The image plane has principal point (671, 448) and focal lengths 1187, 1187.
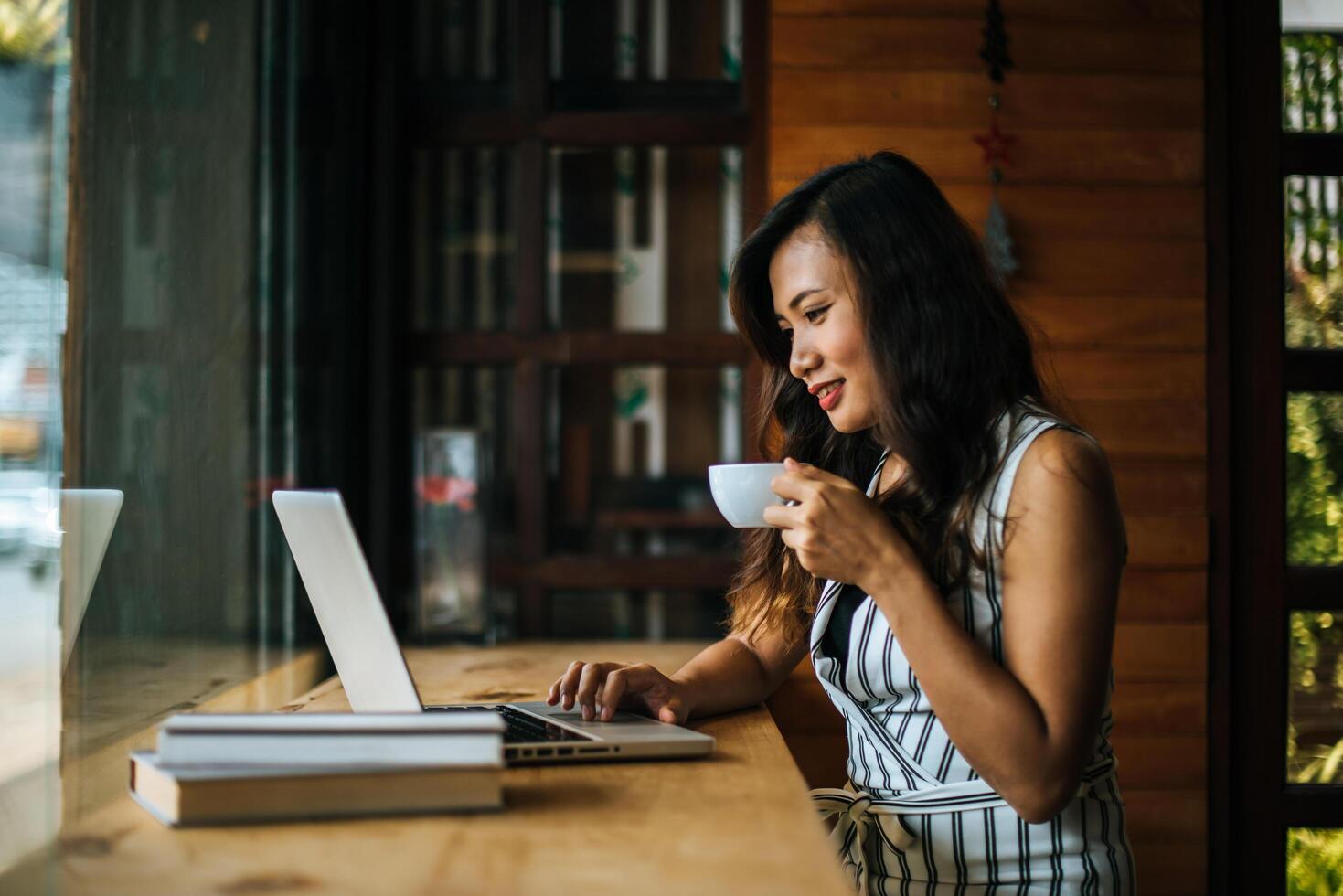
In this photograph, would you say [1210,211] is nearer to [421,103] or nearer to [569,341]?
[569,341]

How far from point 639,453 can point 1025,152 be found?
0.93 m

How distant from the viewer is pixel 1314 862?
225cm

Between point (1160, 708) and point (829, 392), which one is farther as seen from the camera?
point (1160, 708)

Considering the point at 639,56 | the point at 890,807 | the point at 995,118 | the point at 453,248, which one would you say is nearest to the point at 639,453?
the point at 453,248

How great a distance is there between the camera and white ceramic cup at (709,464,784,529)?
1.21m

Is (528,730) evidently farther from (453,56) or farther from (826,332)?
(453,56)

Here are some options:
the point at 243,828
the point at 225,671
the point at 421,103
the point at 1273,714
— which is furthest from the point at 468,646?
the point at 1273,714

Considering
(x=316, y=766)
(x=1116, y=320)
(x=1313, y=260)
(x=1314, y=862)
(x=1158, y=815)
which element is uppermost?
(x=1313, y=260)

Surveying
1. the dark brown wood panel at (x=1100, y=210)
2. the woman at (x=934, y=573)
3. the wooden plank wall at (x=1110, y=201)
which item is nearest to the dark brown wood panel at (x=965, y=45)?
the wooden plank wall at (x=1110, y=201)

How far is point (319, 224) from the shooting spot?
211 centimetres

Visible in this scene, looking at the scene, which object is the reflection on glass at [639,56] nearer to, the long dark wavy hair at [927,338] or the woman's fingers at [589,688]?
the long dark wavy hair at [927,338]

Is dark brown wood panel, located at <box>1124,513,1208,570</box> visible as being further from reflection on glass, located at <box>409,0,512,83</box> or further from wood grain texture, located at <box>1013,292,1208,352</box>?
reflection on glass, located at <box>409,0,512,83</box>

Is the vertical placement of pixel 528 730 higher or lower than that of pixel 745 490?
lower

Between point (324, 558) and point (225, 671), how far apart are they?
0.72 metres
